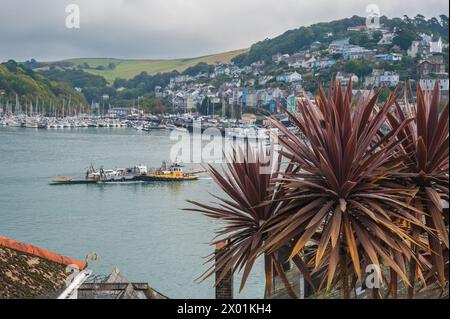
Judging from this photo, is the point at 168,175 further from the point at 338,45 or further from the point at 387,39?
the point at 387,39

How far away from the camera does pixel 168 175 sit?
2186 centimetres

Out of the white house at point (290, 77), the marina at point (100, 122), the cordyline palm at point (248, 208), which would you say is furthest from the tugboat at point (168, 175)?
the cordyline palm at point (248, 208)

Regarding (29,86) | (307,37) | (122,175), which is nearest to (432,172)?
(307,37)

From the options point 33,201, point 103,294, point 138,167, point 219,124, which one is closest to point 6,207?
point 33,201

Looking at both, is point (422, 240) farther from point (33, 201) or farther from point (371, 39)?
point (33, 201)

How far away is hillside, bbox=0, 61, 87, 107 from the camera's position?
2348 centimetres

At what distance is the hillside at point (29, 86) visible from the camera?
77.0ft

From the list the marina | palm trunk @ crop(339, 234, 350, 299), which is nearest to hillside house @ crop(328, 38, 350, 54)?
the marina

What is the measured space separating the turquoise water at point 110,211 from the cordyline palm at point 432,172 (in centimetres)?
554

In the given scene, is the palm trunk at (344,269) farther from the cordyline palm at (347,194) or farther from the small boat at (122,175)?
the small boat at (122,175)

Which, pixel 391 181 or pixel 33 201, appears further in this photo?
pixel 33 201

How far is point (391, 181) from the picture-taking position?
2934mm

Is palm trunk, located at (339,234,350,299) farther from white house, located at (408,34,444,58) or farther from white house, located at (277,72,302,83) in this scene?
white house, located at (277,72,302,83)
